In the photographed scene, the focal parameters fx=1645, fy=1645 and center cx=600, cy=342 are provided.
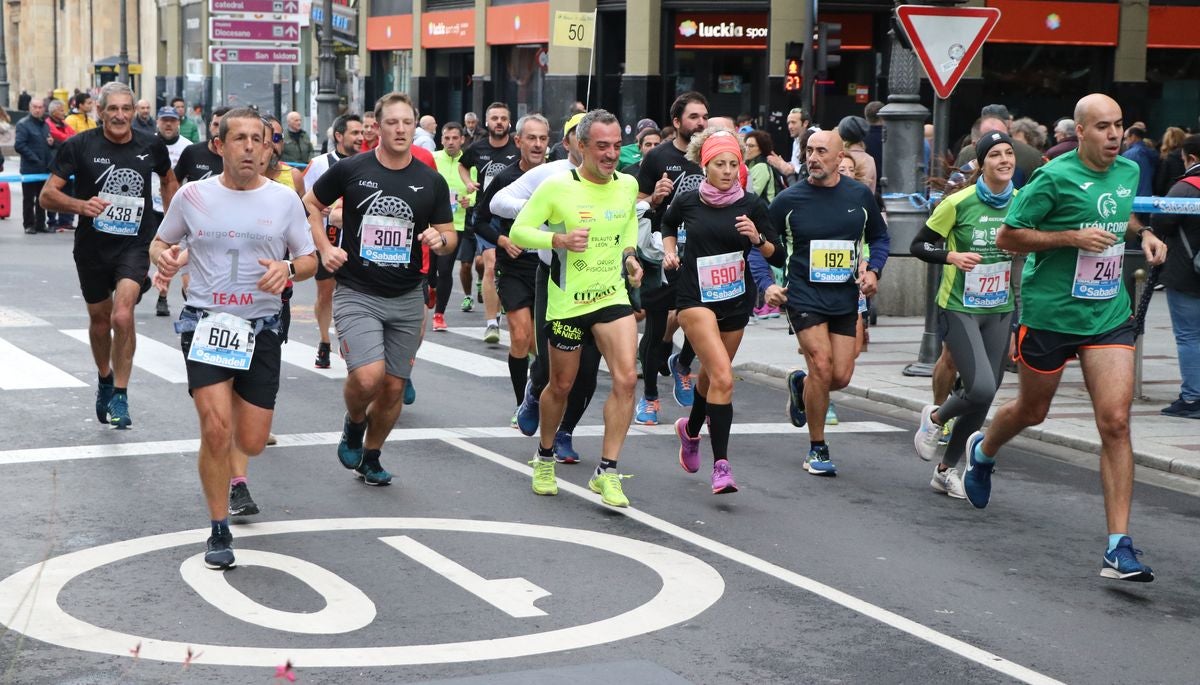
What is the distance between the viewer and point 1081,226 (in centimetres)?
735

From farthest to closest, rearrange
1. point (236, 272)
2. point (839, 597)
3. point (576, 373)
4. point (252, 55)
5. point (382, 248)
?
point (252, 55), point (576, 373), point (382, 248), point (236, 272), point (839, 597)

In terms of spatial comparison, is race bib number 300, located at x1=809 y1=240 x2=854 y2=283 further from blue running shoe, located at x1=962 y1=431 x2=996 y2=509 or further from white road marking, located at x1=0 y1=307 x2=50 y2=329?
white road marking, located at x1=0 y1=307 x2=50 y2=329

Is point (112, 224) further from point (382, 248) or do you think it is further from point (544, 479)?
point (544, 479)

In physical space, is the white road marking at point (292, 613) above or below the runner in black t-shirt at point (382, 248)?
below

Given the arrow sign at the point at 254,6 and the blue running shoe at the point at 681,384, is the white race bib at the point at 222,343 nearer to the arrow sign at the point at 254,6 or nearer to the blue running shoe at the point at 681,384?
the blue running shoe at the point at 681,384

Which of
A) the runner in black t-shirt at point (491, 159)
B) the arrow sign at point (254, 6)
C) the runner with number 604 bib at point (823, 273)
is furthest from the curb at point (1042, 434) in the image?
the arrow sign at point (254, 6)

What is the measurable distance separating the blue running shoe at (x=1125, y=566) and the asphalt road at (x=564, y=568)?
75 mm

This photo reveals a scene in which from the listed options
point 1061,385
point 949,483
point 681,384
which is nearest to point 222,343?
point 949,483

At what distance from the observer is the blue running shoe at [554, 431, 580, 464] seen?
Answer: 373 inches

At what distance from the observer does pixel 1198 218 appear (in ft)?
38.5

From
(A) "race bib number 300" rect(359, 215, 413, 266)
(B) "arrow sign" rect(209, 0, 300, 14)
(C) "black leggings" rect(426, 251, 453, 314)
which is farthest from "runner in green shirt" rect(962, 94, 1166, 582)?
(B) "arrow sign" rect(209, 0, 300, 14)

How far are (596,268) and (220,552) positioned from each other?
2503 mm

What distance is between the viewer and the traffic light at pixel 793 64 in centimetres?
2436

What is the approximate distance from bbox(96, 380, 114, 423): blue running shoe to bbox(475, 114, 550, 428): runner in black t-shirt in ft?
8.18
